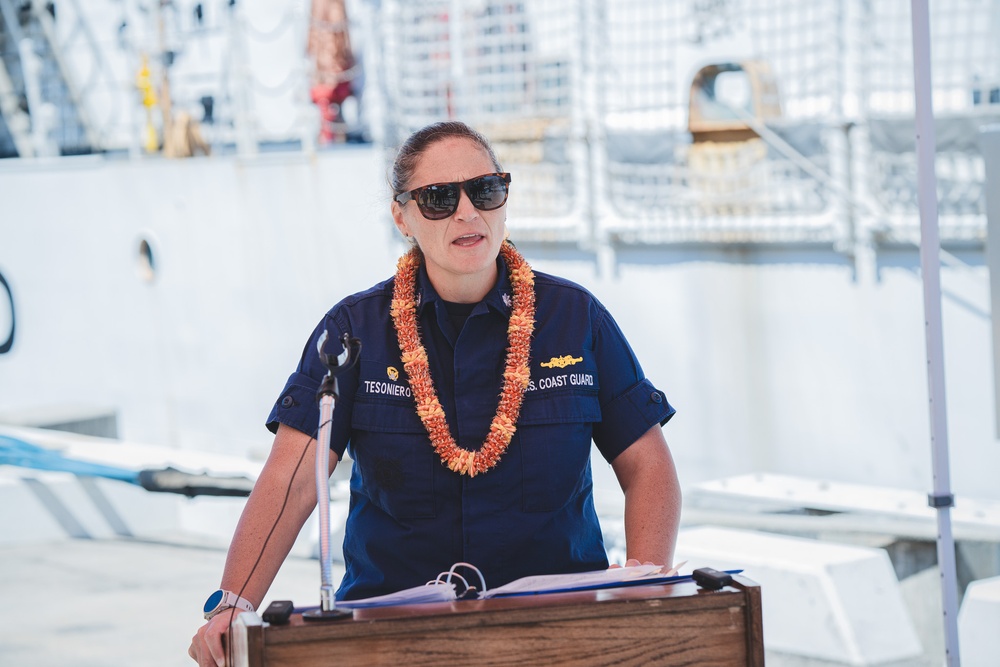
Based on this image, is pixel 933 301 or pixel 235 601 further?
pixel 933 301

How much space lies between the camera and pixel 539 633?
4.63ft

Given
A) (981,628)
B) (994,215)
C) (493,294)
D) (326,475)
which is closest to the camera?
(326,475)

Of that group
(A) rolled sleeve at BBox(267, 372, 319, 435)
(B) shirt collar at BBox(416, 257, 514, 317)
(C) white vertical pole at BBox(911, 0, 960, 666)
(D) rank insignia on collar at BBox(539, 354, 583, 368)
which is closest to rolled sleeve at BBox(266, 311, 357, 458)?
(A) rolled sleeve at BBox(267, 372, 319, 435)

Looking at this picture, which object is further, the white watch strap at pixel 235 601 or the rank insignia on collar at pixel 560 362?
the rank insignia on collar at pixel 560 362

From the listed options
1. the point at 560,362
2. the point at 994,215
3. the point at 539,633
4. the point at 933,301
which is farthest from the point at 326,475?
the point at 994,215

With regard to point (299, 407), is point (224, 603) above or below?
below

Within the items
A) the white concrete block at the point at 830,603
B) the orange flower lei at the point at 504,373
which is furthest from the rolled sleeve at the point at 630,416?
the white concrete block at the point at 830,603

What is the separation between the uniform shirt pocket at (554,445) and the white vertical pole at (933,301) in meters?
0.94

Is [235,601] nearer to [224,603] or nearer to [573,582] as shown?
[224,603]

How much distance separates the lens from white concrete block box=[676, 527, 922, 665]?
3918 millimetres

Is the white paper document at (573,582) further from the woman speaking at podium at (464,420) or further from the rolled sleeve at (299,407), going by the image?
the rolled sleeve at (299,407)

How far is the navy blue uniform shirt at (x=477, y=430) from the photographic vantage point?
1.87 meters

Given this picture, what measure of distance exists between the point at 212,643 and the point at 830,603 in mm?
2686

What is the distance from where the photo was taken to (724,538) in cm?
436
